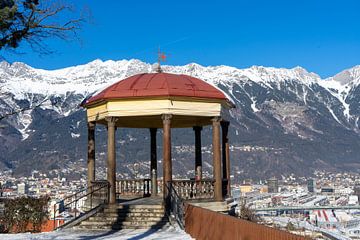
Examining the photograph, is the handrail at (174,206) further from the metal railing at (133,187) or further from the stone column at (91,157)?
the metal railing at (133,187)

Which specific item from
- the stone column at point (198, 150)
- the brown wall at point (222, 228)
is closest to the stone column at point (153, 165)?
the stone column at point (198, 150)

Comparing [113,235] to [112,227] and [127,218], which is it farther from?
[127,218]

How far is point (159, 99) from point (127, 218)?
4.27 m

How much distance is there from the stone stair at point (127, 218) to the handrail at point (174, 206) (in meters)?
0.24

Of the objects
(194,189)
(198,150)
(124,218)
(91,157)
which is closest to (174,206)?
(124,218)

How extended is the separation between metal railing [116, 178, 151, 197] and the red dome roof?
434cm

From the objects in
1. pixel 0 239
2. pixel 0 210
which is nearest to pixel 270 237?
pixel 0 239

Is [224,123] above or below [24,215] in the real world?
above

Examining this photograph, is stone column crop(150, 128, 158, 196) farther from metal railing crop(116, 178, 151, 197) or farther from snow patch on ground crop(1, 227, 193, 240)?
snow patch on ground crop(1, 227, 193, 240)

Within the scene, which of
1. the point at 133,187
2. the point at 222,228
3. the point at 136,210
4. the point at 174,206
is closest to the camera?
the point at 222,228

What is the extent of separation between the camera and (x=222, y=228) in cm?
1209

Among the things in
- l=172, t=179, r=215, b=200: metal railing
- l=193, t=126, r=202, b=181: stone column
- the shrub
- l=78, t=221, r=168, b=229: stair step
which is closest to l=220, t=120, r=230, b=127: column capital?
l=193, t=126, r=202, b=181: stone column

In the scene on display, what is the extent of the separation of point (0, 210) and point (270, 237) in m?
14.9

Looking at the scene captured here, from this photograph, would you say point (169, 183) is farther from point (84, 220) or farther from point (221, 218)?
point (221, 218)
